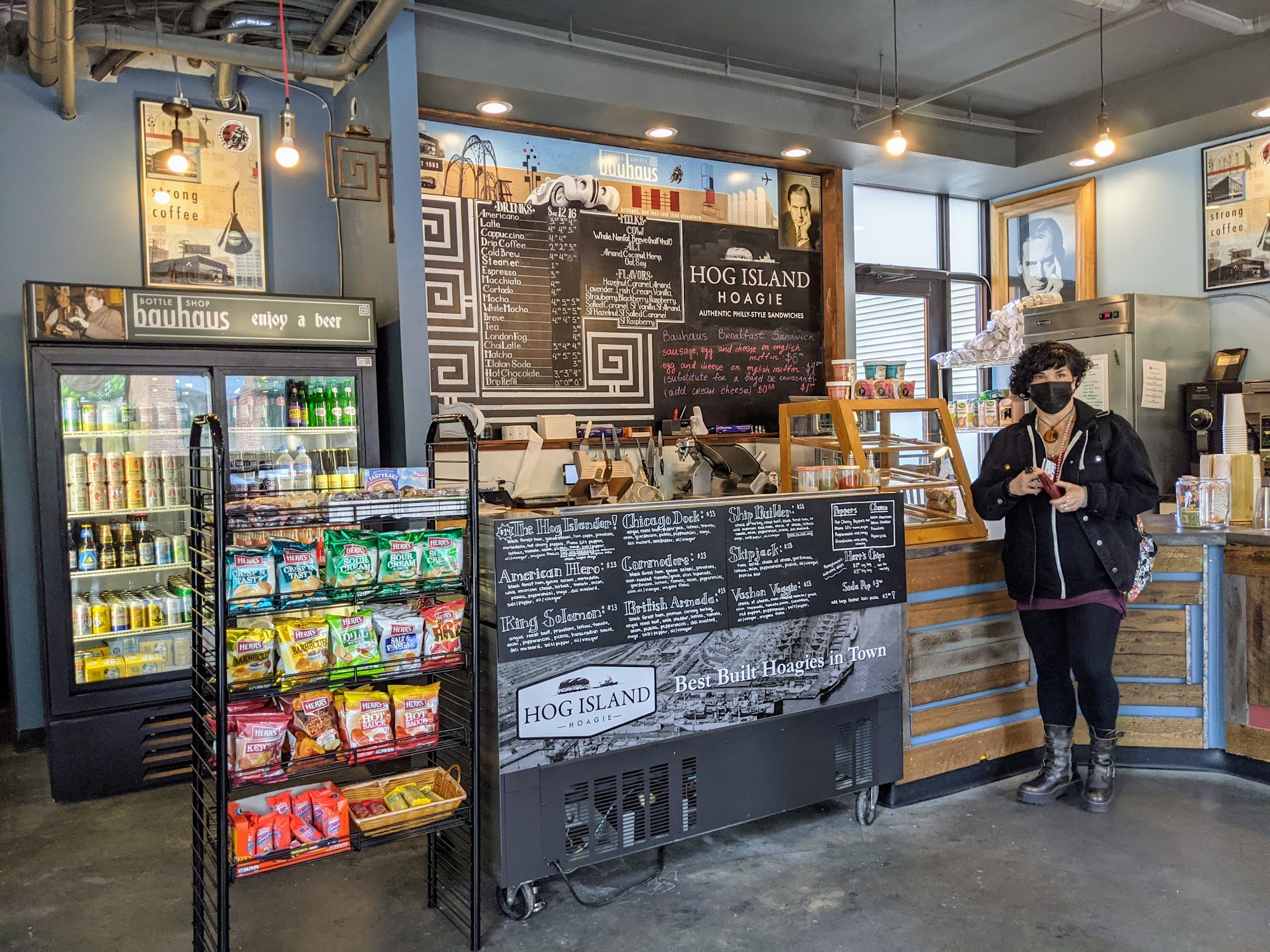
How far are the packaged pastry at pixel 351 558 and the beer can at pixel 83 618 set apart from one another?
220 centimetres

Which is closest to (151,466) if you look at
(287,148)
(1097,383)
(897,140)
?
(287,148)

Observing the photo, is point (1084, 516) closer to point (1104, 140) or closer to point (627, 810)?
point (627, 810)

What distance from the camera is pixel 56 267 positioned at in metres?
4.57

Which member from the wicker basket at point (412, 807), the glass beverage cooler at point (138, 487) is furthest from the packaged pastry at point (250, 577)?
the glass beverage cooler at point (138, 487)

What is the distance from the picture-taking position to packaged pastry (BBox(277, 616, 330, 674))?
2.46 m

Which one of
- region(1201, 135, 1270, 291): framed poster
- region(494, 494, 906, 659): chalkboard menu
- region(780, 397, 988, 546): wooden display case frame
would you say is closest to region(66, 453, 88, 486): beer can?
region(494, 494, 906, 659): chalkboard menu

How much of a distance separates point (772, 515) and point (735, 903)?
1.25 metres

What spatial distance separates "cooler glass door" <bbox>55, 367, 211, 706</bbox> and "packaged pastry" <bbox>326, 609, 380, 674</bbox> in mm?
1852

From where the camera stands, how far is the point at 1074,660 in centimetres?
357

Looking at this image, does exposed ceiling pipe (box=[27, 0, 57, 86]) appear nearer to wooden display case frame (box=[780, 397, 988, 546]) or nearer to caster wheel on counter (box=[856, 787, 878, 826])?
wooden display case frame (box=[780, 397, 988, 546])

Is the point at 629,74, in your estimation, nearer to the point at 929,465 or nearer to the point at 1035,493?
the point at 929,465

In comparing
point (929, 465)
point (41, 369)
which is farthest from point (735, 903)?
point (41, 369)

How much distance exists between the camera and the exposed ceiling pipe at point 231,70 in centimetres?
410

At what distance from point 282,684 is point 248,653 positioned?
12 centimetres
